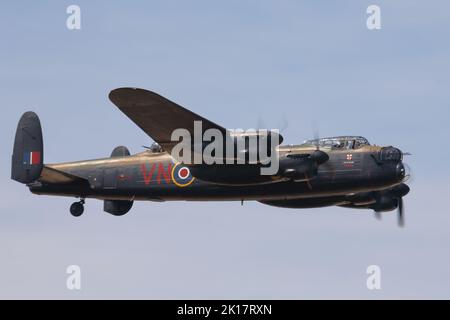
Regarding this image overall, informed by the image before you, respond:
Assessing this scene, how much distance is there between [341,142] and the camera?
4125cm

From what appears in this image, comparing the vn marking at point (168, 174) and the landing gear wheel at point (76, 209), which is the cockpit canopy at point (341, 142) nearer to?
the vn marking at point (168, 174)

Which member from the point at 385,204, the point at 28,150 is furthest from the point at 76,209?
the point at 385,204

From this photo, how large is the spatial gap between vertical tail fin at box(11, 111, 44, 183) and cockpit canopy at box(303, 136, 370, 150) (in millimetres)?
9456

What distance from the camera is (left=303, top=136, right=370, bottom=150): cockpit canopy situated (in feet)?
135

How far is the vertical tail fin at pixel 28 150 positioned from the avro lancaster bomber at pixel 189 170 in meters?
0.04

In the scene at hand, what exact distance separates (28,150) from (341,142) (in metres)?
11.1

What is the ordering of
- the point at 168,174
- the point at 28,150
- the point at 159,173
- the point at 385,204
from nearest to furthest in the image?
the point at 168,174 < the point at 159,173 < the point at 28,150 < the point at 385,204

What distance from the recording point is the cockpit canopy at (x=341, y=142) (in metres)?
41.1

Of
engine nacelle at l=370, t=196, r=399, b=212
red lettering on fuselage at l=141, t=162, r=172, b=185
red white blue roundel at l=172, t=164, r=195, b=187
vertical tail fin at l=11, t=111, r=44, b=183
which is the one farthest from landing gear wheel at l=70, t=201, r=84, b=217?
engine nacelle at l=370, t=196, r=399, b=212

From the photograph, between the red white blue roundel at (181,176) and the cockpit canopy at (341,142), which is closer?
the cockpit canopy at (341,142)

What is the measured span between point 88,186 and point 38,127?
2.77 m

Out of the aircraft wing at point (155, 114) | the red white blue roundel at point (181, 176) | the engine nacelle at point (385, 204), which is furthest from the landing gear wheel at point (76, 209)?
the engine nacelle at point (385, 204)

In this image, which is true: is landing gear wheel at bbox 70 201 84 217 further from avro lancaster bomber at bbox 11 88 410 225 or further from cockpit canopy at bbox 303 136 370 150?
cockpit canopy at bbox 303 136 370 150

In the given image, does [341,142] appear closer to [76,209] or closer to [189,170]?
[189,170]
